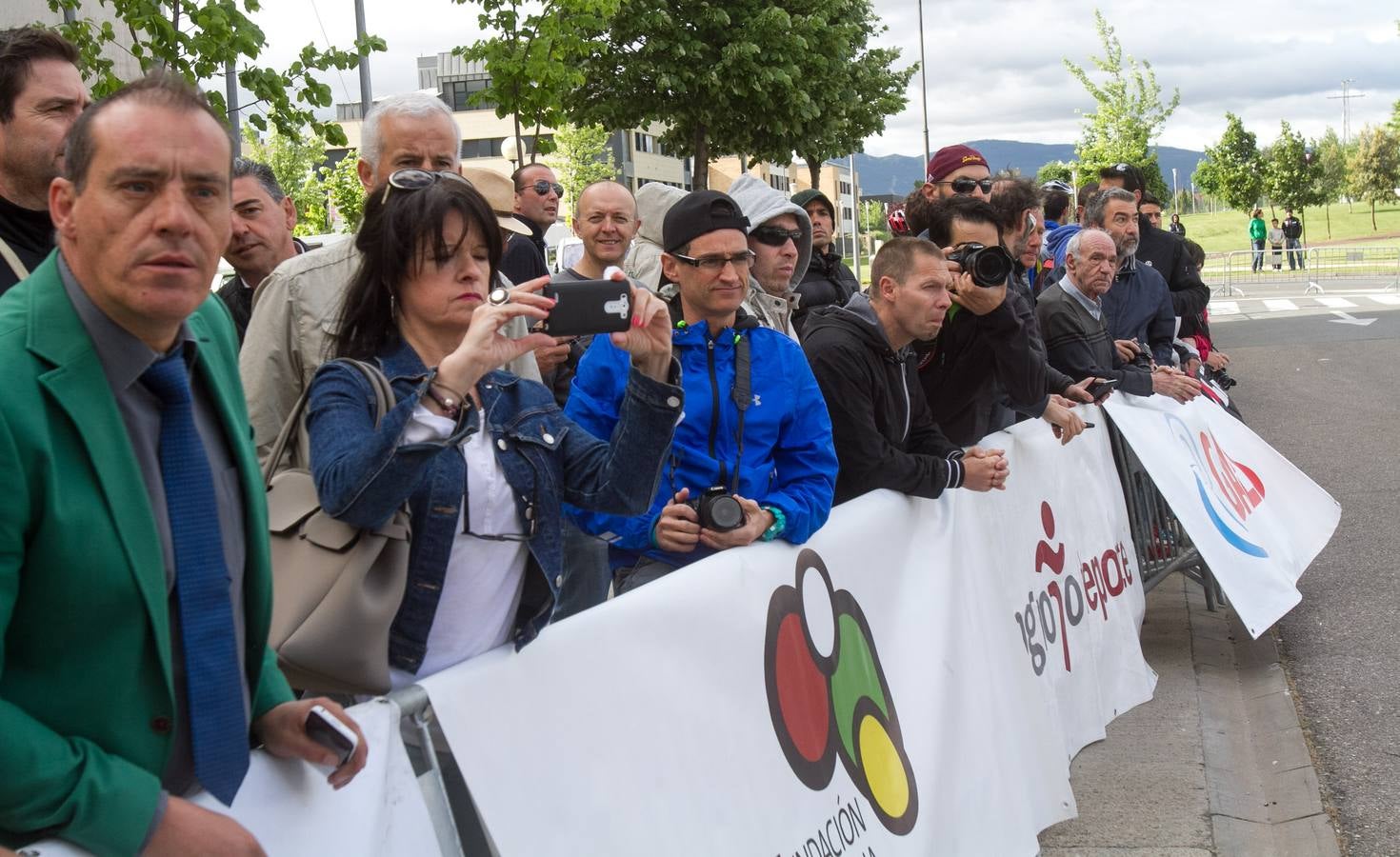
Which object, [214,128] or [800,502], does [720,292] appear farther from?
[214,128]

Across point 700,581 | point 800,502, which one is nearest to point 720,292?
point 800,502

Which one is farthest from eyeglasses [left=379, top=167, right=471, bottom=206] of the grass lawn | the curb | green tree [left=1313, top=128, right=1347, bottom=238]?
green tree [left=1313, top=128, right=1347, bottom=238]

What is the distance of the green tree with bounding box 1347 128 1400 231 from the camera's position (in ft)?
A: 295

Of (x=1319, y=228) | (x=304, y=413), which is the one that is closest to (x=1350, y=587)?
(x=304, y=413)

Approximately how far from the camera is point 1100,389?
6281 millimetres

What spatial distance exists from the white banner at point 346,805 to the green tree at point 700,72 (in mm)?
21212

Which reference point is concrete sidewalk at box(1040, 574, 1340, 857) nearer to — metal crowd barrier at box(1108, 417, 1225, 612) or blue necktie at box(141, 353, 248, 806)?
metal crowd barrier at box(1108, 417, 1225, 612)

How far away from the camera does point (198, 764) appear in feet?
6.42

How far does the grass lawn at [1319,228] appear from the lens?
70.5 metres

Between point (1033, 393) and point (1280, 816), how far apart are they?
1.75m

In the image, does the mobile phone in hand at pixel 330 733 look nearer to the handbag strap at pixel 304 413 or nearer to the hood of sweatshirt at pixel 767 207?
the handbag strap at pixel 304 413

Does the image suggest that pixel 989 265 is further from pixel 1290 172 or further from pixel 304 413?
pixel 1290 172

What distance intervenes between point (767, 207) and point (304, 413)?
9.89 ft

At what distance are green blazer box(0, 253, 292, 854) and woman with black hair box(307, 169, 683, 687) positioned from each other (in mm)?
633
